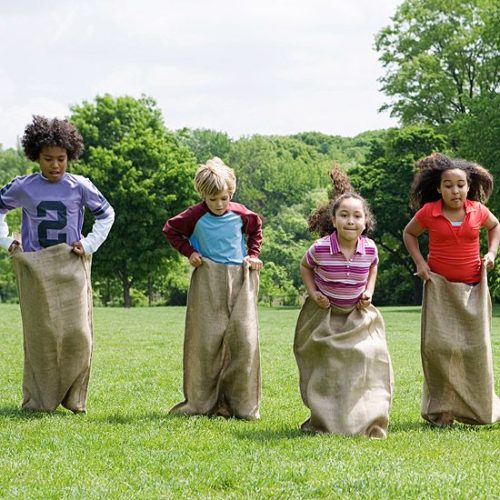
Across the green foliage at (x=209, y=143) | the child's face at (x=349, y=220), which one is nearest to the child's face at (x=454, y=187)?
the child's face at (x=349, y=220)

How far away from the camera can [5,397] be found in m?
9.37

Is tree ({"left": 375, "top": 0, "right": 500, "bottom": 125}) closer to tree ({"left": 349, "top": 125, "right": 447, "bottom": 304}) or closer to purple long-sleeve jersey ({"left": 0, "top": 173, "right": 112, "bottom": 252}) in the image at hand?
tree ({"left": 349, "top": 125, "right": 447, "bottom": 304})

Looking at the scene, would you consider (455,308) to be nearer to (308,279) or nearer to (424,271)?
(424,271)

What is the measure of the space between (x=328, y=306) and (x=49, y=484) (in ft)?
8.97

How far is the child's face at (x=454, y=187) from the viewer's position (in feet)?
24.5

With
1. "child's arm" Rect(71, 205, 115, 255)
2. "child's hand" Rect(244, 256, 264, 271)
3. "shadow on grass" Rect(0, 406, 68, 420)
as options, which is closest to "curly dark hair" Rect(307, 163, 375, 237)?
"child's hand" Rect(244, 256, 264, 271)

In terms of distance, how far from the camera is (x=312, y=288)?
23.7 ft

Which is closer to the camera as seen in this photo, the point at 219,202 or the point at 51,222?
the point at 219,202

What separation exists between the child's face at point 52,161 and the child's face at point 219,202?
136cm

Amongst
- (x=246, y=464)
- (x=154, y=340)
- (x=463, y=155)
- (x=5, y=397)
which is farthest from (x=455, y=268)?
(x=463, y=155)

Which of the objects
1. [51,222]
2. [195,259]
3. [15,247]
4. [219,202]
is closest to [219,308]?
[195,259]

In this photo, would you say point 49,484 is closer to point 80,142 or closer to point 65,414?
point 65,414

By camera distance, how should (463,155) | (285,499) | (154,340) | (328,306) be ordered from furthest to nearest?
1. (463,155)
2. (154,340)
3. (328,306)
4. (285,499)

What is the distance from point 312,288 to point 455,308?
1.25 metres
